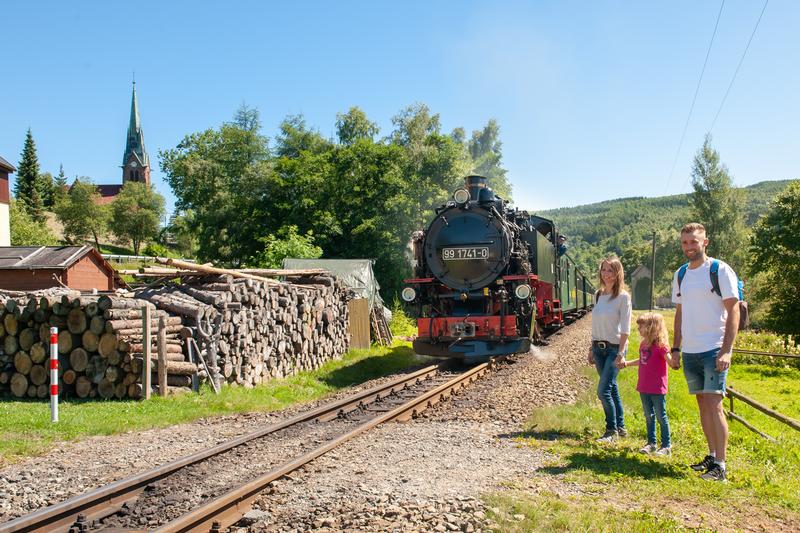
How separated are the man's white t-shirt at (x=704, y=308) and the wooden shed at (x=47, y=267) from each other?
68.8 ft

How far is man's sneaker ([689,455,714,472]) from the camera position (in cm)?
543

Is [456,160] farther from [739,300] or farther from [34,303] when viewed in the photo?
[739,300]

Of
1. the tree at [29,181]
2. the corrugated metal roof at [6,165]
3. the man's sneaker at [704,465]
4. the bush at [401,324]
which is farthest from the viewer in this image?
the tree at [29,181]

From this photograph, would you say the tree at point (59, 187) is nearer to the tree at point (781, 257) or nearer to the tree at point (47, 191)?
the tree at point (47, 191)

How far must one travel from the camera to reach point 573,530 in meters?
4.00

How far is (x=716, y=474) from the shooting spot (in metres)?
5.32

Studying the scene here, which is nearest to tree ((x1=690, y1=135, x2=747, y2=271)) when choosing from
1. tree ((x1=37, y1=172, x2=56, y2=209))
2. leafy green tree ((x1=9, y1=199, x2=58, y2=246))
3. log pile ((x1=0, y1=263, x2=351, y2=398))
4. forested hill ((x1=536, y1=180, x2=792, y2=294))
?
log pile ((x1=0, y1=263, x2=351, y2=398))

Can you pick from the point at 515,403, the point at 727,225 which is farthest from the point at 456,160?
the point at 515,403

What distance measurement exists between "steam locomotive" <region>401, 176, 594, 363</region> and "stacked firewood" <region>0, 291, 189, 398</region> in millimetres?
5159

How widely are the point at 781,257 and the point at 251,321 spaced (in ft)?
98.3

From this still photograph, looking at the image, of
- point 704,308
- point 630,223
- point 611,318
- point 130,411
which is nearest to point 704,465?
point 704,308

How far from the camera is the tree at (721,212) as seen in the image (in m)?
50.5

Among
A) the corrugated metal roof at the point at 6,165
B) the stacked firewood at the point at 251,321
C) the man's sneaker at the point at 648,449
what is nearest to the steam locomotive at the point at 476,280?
the stacked firewood at the point at 251,321

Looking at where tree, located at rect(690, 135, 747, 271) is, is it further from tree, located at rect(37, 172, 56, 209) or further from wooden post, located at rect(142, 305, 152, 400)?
tree, located at rect(37, 172, 56, 209)
